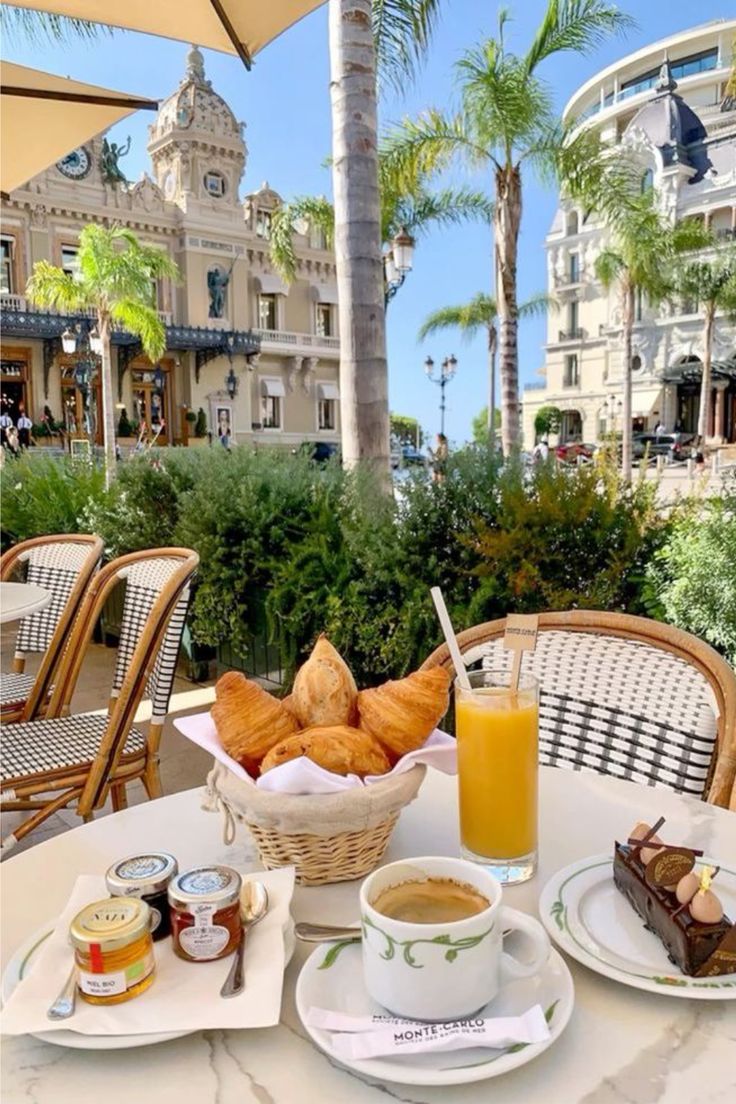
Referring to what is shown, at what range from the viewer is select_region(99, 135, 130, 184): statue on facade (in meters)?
25.3

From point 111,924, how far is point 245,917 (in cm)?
14

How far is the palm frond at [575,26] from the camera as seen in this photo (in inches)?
312

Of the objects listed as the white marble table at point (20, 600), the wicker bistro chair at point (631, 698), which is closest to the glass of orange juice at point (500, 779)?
the wicker bistro chair at point (631, 698)

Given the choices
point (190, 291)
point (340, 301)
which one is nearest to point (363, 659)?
point (340, 301)

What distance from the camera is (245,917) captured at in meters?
0.75

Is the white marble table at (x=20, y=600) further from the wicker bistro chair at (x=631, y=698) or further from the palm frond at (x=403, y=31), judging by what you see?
the palm frond at (x=403, y=31)

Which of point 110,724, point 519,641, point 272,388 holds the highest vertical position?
point 272,388

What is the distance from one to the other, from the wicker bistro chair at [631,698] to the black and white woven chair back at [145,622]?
0.97 m

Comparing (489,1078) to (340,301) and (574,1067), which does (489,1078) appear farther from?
(340,301)

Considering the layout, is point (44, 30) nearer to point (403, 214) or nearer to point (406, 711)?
point (403, 214)

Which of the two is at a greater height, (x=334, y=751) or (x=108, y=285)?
(x=108, y=285)

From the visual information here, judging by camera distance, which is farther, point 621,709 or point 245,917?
point 621,709

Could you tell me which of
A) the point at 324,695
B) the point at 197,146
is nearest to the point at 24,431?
the point at 197,146

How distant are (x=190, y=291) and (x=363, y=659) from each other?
26238mm
